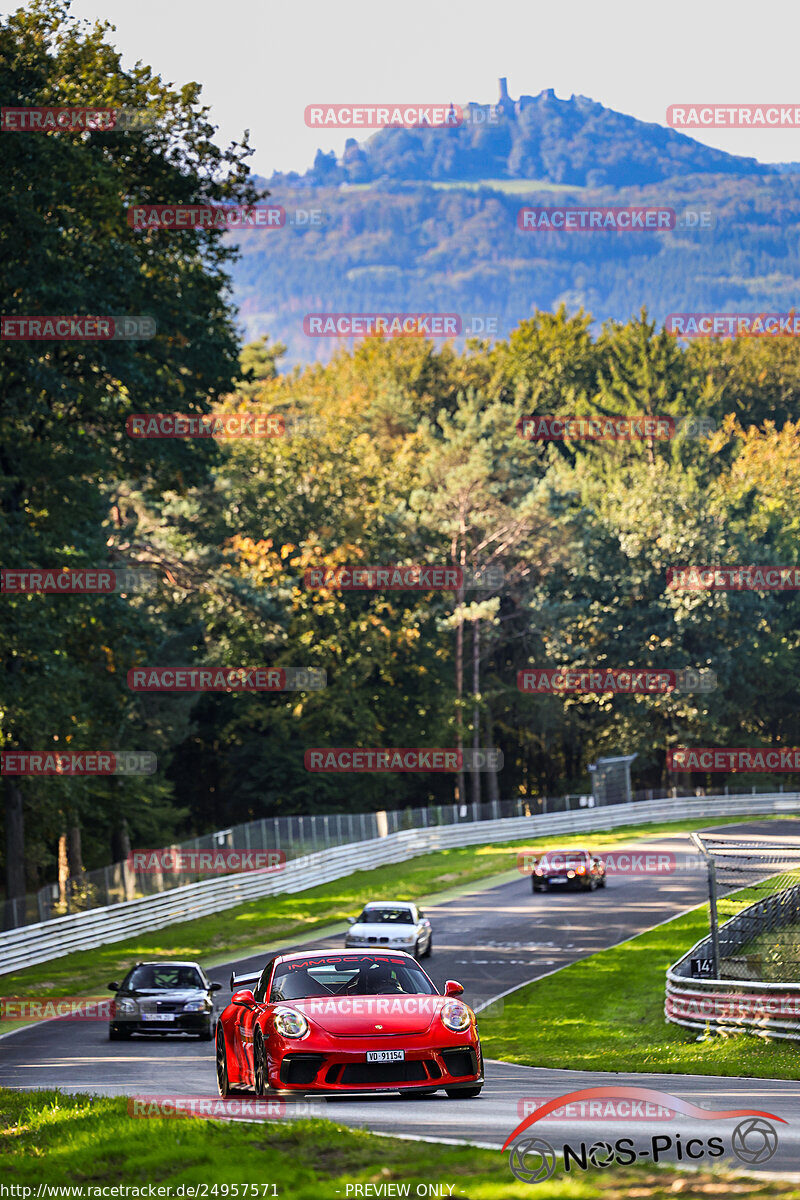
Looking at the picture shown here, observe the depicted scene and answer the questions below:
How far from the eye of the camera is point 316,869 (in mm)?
48500

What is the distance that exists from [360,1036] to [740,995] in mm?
11482

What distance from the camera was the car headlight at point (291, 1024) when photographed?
34.2 feet

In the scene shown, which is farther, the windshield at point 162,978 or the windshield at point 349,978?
the windshield at point 162,978

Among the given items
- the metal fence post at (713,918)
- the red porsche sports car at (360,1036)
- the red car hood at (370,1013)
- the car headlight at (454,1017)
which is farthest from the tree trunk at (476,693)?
the car headlight at (454,1017)

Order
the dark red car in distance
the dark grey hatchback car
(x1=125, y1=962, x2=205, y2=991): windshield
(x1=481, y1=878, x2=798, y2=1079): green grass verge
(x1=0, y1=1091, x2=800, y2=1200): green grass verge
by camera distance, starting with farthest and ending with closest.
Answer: the dark red car in distance < (x1=125, y1=962, x2=205, y2=991): windshield < the dark grey hatchback car < (x1=481, y1=878, x2=798, y2=1079): green grass verge < (x1=0, y1=1091, x2=800, y2=1200): green grass verge

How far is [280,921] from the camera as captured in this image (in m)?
40.7

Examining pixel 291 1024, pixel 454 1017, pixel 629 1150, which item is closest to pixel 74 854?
pixel 291 1024

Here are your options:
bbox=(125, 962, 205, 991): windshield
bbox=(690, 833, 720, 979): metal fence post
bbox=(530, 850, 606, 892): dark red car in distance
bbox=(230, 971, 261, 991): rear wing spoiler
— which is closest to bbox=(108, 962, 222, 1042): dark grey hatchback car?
bbox=(125, 962, 205, 991): windshield

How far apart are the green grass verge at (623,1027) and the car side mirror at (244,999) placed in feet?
19.5

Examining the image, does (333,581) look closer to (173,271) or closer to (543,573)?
(543,573)

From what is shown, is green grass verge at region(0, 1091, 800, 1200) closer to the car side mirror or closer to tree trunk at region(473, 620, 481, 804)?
the car side mirror

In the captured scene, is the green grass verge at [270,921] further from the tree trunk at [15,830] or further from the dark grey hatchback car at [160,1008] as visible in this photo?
the dark grey hatchback car at [160,1008]

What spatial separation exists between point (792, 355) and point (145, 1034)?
10401 cm

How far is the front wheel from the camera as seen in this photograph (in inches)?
471
